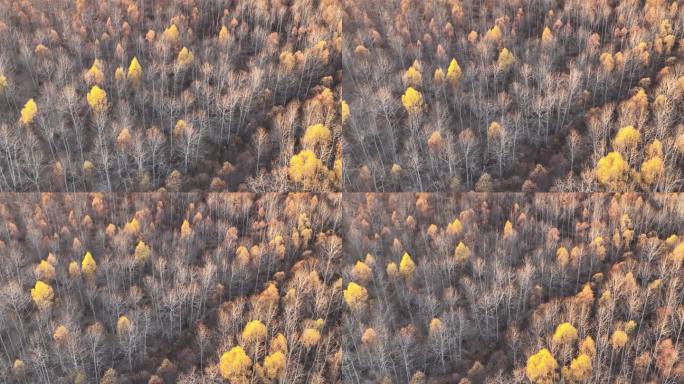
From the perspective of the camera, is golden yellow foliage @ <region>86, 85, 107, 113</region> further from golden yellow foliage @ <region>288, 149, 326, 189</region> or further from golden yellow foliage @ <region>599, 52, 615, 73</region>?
golden yellow foliage @ <region>599, 52, 615, 73</region>

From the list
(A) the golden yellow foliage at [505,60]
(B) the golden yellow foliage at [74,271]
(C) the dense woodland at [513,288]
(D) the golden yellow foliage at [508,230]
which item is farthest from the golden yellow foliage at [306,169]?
(B) the golden yellow foliage at [74,271]

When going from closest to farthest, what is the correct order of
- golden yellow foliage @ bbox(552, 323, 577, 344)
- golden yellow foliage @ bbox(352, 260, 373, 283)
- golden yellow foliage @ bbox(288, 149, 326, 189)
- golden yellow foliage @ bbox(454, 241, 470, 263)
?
golden yellow foliage @ bbox(552, 323, 577, 344) → golden yellow foliage @ bbox(352, 260, 373, 283) → golden yellow foliage @ bbox(454, 241, 470, 263) → golden yellow foliage @ bbox(288, 149, 326, 189)

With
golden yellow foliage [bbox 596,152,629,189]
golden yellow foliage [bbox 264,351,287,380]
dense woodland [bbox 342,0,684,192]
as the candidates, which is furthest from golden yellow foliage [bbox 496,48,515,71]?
golden yellow foliage [bbox 264,351,287,380]

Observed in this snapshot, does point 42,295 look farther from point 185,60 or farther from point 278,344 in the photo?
point 185,60

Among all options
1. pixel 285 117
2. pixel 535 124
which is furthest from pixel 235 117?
pixel 535 124

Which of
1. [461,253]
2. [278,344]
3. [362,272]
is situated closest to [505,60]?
[461,253]

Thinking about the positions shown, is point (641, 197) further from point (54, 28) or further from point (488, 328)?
point (54, 28)

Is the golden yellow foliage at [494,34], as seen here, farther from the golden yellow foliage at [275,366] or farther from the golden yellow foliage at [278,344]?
the golden yellow foliage at [275,366]
